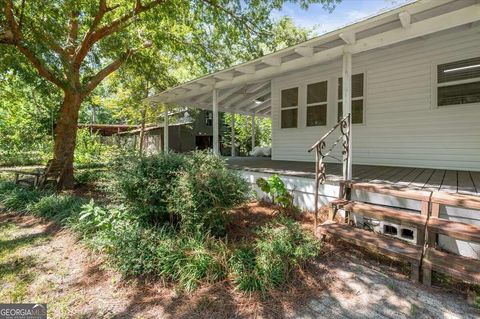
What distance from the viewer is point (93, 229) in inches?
158

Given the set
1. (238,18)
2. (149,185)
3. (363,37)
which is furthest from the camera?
(238,18)

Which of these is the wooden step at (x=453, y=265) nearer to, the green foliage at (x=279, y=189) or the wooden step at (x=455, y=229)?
the wooden step at (x=455, y=229)

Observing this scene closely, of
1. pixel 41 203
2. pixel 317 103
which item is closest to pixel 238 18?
pixel 317 103

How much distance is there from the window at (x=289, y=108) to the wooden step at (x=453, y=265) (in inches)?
206

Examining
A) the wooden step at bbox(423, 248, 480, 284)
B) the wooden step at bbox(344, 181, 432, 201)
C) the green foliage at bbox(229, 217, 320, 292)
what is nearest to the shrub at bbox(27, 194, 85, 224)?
the green foliage at bbox(229, 217, 320, 292)

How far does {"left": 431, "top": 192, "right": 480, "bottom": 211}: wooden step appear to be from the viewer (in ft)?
8.98

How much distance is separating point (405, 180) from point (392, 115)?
2207mm

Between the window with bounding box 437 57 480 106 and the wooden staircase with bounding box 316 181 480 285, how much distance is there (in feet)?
9.60

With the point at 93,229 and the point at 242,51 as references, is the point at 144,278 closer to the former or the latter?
the point at 93,229

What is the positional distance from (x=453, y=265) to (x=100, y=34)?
27.1 ft

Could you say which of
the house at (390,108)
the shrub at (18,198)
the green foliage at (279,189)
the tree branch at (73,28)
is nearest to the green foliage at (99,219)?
the green foliage at (279,189)

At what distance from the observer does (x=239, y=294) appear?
2576mm

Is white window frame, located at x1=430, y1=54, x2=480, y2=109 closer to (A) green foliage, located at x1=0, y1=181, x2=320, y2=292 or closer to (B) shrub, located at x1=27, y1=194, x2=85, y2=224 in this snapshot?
(A) green foliage, located at x1=0, y1=181, x2=320, y2=292

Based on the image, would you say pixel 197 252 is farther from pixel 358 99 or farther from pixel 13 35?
pixel 13 35
